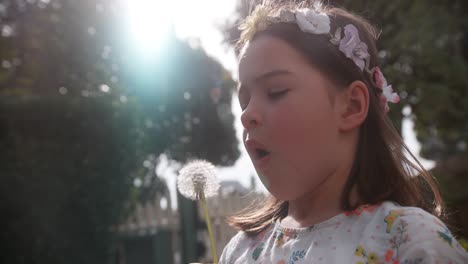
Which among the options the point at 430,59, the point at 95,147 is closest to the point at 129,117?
the point at 95,147

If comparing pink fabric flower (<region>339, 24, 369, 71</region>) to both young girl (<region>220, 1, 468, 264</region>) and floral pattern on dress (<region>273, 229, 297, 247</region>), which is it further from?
floral pattern on dress (<region>273, 229, 297, 247</region>)

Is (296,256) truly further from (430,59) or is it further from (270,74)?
(430,59)

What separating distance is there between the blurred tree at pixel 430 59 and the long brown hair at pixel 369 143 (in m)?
8.97

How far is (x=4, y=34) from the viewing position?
11.5 metres

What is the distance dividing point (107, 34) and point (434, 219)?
33.0 ft

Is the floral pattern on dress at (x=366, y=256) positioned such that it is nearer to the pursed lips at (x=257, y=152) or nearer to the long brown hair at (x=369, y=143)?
the long brown hair at (x=369, y=143)

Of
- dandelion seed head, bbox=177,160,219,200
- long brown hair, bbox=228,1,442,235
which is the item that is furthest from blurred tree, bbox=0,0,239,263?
long brown hair, bbox=228,1,442,235

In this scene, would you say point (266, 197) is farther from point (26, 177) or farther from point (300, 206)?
point (26, 177)

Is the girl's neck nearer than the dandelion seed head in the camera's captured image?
Yes

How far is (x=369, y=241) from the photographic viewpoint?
49.9 inches

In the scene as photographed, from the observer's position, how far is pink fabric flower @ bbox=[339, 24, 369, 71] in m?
1.51

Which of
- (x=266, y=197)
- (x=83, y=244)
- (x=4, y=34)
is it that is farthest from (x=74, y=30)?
(x=266, y=197)

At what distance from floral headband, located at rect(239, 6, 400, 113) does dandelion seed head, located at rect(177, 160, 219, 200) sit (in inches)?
17.1

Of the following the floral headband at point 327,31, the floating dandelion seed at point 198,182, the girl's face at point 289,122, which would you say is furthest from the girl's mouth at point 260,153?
the floral headband at point 327,31
